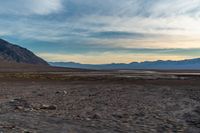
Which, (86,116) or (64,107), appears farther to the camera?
(64,107)

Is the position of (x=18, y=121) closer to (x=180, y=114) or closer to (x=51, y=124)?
(x=51, y=124)

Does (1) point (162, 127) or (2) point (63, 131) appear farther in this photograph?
(1) point (162, 127)

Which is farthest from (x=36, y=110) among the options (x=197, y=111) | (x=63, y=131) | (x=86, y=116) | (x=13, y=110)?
(x=197, y=111)

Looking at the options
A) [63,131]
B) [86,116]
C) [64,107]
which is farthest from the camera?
[64,107]

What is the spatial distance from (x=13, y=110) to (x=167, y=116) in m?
7.22

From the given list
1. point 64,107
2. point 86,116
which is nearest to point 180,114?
point 86,116

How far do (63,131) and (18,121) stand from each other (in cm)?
267

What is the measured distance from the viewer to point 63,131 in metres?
12.6

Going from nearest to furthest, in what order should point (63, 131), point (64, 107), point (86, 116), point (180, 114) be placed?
point (63, 131) < point (86, 116) < point (180, 114) < point (64, 107)

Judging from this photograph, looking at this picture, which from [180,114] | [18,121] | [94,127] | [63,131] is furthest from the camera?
[180,114]

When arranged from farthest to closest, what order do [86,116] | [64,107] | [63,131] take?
[64,107] < [86,116] < [63,131]

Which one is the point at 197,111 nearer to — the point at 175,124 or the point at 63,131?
the point at 175,124

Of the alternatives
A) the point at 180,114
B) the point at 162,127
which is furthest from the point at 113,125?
the point at 180,114

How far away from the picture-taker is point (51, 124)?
14031 millimetres
